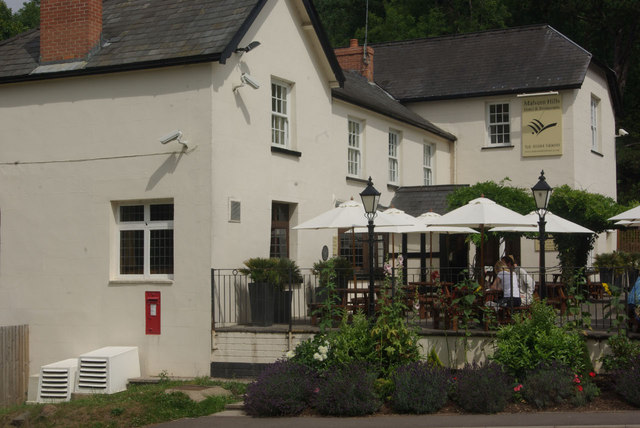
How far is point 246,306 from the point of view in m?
16.8

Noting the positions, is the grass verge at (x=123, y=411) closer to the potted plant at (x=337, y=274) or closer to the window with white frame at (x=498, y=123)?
the potted plant at (x=337, y=274)

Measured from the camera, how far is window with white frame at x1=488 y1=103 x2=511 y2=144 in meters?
27.8

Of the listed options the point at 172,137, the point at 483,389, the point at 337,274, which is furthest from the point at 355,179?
the point at 483,389

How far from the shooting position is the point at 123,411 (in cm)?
1301

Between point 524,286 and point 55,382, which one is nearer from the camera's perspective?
point 524,286

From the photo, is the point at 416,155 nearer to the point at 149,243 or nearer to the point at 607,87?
the point at 607,87

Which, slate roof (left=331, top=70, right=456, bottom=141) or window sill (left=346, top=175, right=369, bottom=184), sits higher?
slate roof (left=331, top=70, right=456, bottom=141)

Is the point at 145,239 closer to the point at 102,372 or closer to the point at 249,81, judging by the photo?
the point at 102,372

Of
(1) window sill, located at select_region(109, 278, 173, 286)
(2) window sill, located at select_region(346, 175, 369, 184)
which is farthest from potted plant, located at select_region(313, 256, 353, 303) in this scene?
(2) window sill, located at select_region(346, 175, 369, 184)

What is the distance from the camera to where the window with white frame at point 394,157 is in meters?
24.3

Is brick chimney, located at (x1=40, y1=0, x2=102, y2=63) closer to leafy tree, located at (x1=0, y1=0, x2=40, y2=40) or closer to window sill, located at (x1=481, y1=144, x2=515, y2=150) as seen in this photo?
window sill, located at (x1=481, y1=144, x2=515, y2=150)

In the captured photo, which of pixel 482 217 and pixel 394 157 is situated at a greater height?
pixel 394 157

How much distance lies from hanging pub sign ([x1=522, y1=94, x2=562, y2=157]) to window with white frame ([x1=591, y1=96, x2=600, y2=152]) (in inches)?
104

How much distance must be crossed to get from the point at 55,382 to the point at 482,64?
61.7 ft
